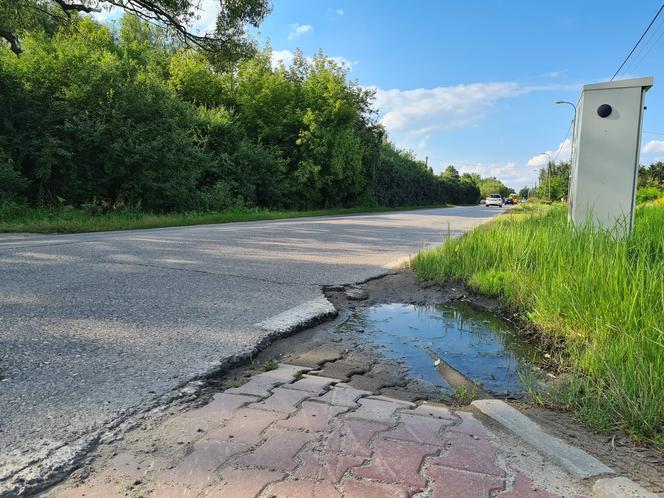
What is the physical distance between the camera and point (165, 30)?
18.8 meters

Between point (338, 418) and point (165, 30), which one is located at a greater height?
point (165, 30)

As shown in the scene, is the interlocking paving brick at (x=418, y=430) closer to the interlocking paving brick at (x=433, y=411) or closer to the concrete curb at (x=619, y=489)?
the interlocking paving brick at (x=433, y=411)

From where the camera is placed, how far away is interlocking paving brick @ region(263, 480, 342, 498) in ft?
5.78

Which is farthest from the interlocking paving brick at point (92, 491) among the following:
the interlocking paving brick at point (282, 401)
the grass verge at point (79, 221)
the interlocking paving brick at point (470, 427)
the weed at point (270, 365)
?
the grass verge at point (79, 221)

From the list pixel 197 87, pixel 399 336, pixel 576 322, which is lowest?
pixel 399 336

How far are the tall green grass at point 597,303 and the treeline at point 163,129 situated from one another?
539 inches

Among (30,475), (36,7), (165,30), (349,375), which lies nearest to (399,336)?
(349,375)

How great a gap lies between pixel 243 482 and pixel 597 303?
2881 mm

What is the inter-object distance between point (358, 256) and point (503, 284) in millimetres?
3583

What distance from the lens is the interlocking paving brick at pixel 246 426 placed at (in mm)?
2131

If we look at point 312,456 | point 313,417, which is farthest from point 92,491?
point 313,417

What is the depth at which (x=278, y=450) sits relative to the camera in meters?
2.05

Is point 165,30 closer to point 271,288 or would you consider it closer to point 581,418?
point 271,288

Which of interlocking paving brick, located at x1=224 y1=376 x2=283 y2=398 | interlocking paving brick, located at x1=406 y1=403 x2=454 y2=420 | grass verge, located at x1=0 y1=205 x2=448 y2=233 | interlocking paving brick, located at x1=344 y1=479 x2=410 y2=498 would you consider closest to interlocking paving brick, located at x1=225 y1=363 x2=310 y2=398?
interlocking paving brick, located at x1=224 y1=376 x2=283 y2=398
